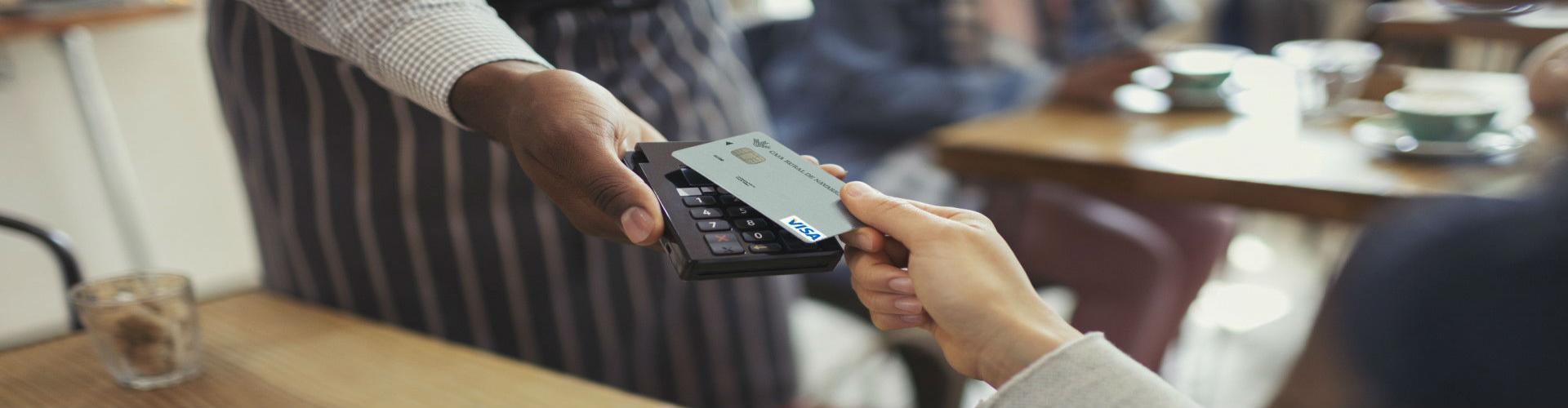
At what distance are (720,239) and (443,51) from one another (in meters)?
0.29

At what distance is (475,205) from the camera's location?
3.03 ft

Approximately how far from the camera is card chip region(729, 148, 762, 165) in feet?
1.77

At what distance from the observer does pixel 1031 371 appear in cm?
42

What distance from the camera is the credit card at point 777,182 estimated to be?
1.60 ft

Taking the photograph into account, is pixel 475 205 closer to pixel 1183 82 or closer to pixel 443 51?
pixel 443 51

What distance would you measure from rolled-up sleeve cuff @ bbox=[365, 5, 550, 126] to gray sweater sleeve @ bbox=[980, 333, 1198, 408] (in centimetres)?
39

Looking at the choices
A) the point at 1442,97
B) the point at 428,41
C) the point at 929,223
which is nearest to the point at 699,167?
the point at 929,223

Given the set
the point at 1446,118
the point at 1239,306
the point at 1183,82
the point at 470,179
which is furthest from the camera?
the point at 1239,306

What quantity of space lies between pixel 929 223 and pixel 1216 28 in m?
2.64

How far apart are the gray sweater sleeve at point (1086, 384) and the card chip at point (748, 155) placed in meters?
0.18

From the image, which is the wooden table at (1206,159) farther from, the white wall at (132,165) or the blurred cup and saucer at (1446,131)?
the white wall at (132,165)

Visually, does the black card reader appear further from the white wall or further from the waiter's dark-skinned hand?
the white wall

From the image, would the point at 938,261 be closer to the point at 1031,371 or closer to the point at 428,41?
the point at 1031,371

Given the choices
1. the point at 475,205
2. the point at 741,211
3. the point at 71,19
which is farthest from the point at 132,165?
the point at 741,211
